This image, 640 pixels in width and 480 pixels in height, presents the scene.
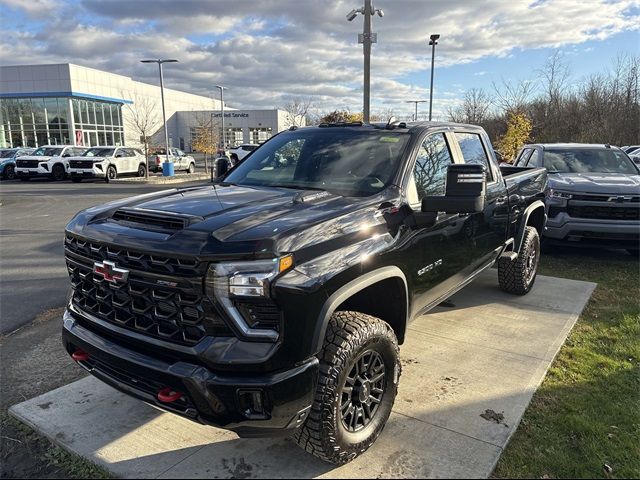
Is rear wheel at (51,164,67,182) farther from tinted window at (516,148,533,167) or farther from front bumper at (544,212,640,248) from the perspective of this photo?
front bumper at (544,212,640,248)

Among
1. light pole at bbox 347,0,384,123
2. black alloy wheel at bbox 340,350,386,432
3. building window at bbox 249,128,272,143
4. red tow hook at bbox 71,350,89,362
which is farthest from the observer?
building window at bbox 249,128,272,143

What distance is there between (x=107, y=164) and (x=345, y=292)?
23.7 metres

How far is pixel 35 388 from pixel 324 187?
2734 mm

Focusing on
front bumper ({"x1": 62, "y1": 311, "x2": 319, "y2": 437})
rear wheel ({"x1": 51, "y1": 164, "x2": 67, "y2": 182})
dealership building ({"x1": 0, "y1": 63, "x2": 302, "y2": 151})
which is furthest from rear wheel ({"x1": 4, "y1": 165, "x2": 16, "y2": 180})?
front bumper ({"x1": 62, "y1": 311, "x2": 319, "y2": 437})

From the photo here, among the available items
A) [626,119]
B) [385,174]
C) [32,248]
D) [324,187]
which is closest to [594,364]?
[385,174]

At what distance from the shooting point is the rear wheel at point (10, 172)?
2571 cm

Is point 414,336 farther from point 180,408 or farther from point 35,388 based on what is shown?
point 35,388

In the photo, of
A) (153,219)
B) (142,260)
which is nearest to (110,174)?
(153,219)

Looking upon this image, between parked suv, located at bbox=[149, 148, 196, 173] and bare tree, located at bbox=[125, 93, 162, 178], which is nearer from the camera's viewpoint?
parked suv, located at bbox=[149, 148, 196, 173]

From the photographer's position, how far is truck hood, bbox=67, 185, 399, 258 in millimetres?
2285

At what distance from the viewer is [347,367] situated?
8.39 feet

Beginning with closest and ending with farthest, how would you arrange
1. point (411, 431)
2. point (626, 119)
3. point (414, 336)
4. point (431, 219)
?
point (411, 431) → point (431, 219) → point (414, 336) → point (626, 119)

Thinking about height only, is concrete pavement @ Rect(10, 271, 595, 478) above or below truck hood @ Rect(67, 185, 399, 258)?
below

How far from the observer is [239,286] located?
7.27 ft
